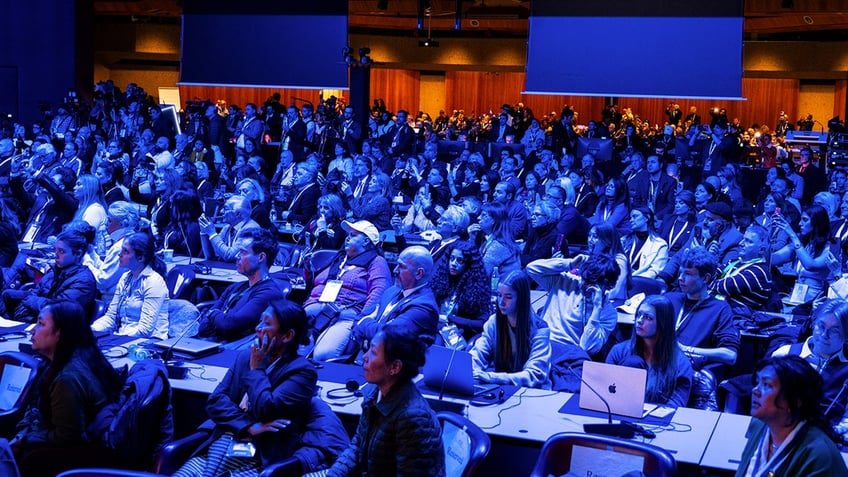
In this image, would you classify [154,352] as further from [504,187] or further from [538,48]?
[538,48]

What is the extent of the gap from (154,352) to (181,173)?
6909mm

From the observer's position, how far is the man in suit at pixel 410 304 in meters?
5.04

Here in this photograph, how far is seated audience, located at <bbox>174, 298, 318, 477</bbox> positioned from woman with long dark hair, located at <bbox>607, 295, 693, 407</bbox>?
154 centimetres

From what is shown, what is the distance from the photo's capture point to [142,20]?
88.4 ft

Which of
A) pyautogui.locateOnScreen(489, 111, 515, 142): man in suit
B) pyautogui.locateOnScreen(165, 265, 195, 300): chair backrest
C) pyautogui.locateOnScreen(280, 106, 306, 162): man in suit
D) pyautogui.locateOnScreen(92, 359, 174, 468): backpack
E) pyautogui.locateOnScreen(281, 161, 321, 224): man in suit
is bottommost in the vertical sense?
pyautogui.locateOnScreen(92, 359, 174, 468): backpack

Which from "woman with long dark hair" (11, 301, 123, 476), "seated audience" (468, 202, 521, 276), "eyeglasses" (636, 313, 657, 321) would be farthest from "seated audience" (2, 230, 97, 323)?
"eyeglasses" (636, 313, 657, 321)

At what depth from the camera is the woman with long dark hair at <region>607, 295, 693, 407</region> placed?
175 inches

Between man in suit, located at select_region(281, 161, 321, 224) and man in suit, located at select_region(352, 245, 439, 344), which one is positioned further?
man in suit, located at select_region(281, 161, 321, 224)

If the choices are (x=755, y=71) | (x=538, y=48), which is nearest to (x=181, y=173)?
(x=538, y=48)

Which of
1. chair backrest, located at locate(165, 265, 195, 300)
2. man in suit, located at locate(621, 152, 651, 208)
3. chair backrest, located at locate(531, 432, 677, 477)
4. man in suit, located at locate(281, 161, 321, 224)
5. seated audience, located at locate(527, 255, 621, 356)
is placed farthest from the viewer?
man in suit, located at locate(621, 152, 651, 208)

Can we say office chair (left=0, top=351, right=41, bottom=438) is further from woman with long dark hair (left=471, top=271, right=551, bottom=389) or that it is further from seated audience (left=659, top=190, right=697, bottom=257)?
seated audience (left=659, top=190, right=697, bottom=257)

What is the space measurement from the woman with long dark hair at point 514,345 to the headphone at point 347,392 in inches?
22.8

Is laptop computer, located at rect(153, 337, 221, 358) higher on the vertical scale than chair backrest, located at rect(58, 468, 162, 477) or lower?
lower

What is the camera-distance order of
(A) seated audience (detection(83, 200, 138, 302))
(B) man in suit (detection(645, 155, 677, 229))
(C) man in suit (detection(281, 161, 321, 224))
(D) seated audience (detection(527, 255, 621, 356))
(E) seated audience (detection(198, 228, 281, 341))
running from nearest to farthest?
(E) seated audience (detection(198, 228, 281, 341)) < (D) seated audience (detection(527, 255, 621, 356)) < (A) seated audience (detection(83, 200, 138, 302)) < (C) man in suit (detection(281, 161, 321, 224)) < (B) man in suit (detection(645, 155, 677, 229))
